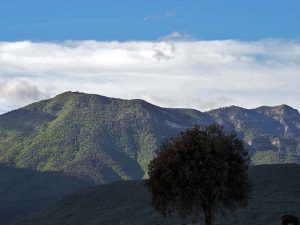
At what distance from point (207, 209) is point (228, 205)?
2.66m

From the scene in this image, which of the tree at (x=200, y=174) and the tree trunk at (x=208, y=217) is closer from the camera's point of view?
the tree at (x=200, y=174)

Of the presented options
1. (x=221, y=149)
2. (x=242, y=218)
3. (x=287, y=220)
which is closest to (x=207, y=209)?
(x=221, y=149)

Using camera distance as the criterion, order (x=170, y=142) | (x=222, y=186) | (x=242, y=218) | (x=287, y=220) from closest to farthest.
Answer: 1. (x=287, y=220)
2. (x=222, y=186)
3. (x=170, y=142)
4. (x=242, y=218)

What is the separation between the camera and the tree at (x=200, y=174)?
7644 centimetres

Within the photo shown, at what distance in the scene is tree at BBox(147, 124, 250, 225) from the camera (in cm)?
7644

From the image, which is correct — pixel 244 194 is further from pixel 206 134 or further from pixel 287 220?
pixel 287 220

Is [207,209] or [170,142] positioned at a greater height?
[170,142]

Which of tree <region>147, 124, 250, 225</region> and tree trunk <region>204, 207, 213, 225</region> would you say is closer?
tree <region>147, 124, 250, 225</region>

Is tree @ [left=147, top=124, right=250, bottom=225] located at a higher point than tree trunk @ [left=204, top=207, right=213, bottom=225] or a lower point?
higher

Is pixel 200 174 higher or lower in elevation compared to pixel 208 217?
higher

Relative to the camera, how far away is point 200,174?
76.2 meters

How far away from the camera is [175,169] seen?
76812 millimetres

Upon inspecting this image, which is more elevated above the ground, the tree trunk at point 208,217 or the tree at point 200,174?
the tree at point 200,174

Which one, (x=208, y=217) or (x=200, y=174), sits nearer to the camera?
(x=200, y=174)
